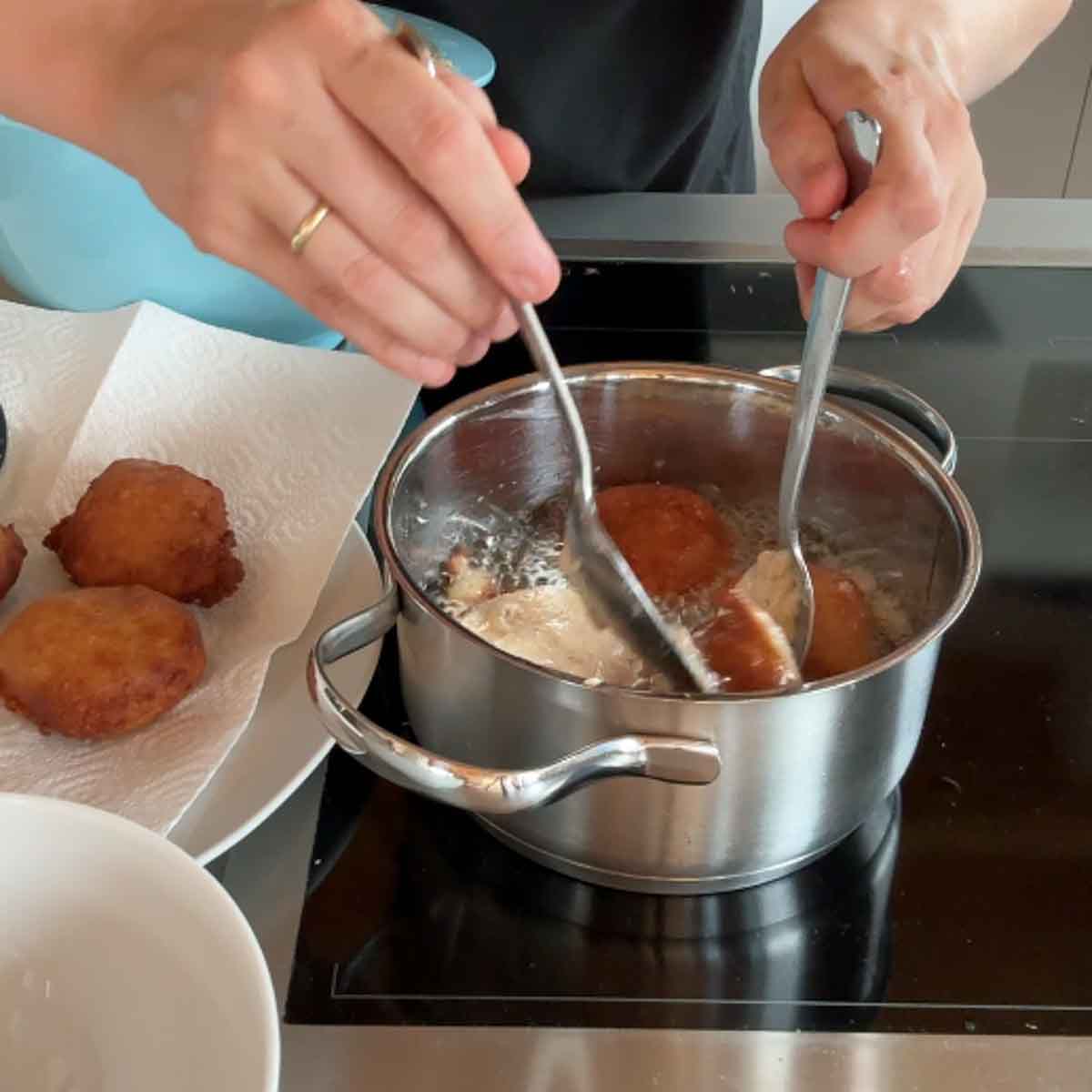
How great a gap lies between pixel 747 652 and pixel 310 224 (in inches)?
8.0

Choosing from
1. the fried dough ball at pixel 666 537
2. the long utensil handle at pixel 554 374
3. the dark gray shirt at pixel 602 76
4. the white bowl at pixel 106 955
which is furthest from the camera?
the dark gray shirt at pixel 602 76

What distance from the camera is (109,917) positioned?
329mm

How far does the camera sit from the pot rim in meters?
0.39

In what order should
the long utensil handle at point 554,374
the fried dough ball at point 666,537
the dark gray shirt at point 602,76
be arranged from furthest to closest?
the dark gray shirt at point 602,76 → the fried dough ball at point 666,537 → the long utensil handle at point 554,374

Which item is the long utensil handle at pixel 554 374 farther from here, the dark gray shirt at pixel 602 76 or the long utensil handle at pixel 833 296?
the dark gray shirt at pixel 602 76

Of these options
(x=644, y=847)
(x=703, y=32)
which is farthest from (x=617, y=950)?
(x=703, y=32)

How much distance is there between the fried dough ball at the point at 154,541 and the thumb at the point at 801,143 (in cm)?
27

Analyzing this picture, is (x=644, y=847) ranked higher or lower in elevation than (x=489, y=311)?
lower

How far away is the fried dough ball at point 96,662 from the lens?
493mm

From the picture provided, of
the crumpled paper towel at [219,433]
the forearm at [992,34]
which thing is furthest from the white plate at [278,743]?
the forearm at [992,34]

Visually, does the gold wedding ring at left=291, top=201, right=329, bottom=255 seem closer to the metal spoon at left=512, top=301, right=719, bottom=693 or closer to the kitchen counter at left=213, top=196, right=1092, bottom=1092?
the metal spoon at left=512, top=301, right=719, bottom=693

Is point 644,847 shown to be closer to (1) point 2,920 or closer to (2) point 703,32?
(1) point 2,920

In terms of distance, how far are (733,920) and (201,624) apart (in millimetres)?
248

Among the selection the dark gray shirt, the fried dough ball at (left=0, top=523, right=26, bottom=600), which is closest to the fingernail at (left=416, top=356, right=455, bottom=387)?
the fried dough ball at (left=0, top=523, right=26, bottom=600)
